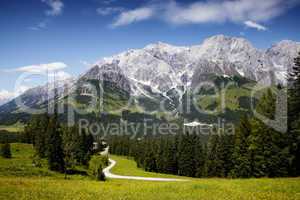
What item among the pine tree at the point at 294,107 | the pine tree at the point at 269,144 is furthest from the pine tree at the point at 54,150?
the pine tree at the point at 294,107

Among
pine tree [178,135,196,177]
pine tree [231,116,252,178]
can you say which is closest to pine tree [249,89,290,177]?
pine tree [231,116,252,178]

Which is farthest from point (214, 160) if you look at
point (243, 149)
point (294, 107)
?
point (294, 107)

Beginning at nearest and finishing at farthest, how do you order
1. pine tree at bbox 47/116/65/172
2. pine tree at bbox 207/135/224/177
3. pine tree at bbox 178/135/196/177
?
pine tree at bbox 47/116/65/172 < pine tree at bbox 207/135/224/177 < pine tree at bbox 178/135/196/177

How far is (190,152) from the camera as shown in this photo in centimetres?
9619

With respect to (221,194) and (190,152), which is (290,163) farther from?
(190,152)

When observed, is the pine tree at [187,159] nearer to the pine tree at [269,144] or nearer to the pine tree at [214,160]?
the pine tree at [214,160]

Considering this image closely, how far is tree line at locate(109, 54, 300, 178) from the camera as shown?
4538 cm

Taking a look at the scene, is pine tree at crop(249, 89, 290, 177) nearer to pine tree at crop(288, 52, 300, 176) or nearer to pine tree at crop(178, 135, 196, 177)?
pine tree at crop(288, 52, 300, 176)

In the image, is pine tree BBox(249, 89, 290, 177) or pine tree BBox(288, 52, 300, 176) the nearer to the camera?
pine tree BBox(288, 52, 300, 176)

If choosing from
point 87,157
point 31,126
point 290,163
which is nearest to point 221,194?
point 290,163

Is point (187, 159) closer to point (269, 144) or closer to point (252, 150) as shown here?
point (252, 150)

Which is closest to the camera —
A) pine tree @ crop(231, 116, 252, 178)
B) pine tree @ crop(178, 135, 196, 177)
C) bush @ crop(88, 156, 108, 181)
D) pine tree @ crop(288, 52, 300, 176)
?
pine tree @ crop(288, 52, 300, 176)

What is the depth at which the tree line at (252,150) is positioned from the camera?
149ft

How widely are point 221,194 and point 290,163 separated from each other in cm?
3132
